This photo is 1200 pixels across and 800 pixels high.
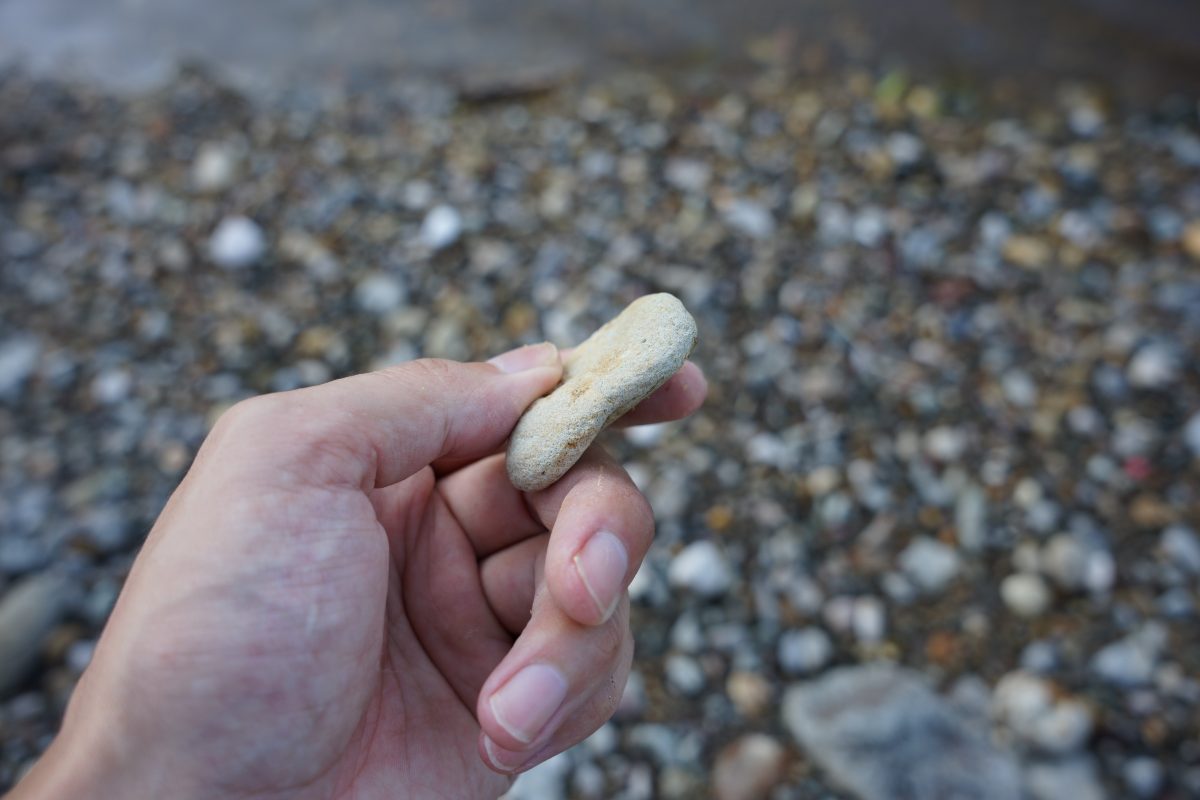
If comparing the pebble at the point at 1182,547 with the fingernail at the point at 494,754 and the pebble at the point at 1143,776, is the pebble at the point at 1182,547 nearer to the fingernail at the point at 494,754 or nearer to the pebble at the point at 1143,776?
the pebble at the point at 1143,776

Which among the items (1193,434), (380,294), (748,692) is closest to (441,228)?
(380,294)

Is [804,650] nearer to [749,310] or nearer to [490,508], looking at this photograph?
[490,508]

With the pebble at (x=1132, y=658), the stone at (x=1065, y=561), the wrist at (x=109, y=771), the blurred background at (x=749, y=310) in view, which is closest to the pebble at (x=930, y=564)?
the blurred background at (x=749, y=310)

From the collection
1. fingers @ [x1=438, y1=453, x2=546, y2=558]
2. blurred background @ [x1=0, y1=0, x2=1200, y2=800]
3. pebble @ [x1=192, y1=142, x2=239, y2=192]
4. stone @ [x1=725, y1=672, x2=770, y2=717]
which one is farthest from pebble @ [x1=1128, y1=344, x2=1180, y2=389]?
pebble @ [x1=192, y1=142, x2=239, y2=192]

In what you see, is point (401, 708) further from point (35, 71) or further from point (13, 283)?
point (35, 71)

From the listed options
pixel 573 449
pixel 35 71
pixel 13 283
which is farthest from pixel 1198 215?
pixel 35 71
